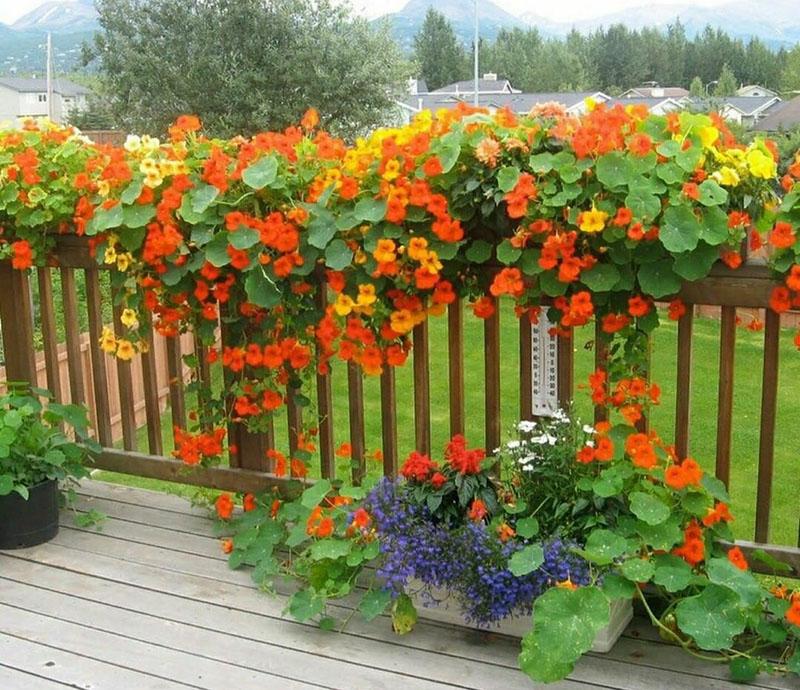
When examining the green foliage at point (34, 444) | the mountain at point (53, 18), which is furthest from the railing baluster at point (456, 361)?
the mountain at point (53, 18)

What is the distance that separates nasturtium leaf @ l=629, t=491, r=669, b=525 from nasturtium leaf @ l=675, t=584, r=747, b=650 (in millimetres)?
167

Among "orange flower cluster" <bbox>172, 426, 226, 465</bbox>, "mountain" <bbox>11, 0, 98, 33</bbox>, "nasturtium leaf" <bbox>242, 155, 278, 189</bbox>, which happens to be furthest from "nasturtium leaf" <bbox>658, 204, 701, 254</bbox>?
"mountain" <bbox>11, 0, 98, 33</bbox>

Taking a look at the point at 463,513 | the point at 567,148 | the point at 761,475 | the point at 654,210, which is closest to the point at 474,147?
the point at 567,148

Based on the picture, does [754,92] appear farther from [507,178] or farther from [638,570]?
[638,570]

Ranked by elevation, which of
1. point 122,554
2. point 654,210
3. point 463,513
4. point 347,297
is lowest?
point 122,554

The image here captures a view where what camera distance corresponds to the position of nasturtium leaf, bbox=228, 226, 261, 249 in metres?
2.47

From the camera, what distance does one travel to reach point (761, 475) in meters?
2.31

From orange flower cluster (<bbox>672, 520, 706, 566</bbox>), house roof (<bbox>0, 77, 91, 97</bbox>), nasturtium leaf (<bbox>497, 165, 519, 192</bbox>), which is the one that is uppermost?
house roof (<bbox>0, 77, 91, 97</bbox>)

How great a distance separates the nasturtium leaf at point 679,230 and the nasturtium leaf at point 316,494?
3.42 feet

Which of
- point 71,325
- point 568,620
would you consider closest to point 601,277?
point 568,620

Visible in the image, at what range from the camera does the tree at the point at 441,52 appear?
59719 mm

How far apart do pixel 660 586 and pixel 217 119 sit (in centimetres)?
1425

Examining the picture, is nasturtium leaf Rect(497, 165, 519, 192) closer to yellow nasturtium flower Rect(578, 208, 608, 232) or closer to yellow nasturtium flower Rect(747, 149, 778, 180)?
yellow nasturtium flower Rect(578, 208, 608, 232)

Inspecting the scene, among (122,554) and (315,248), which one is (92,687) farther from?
(315,248)
